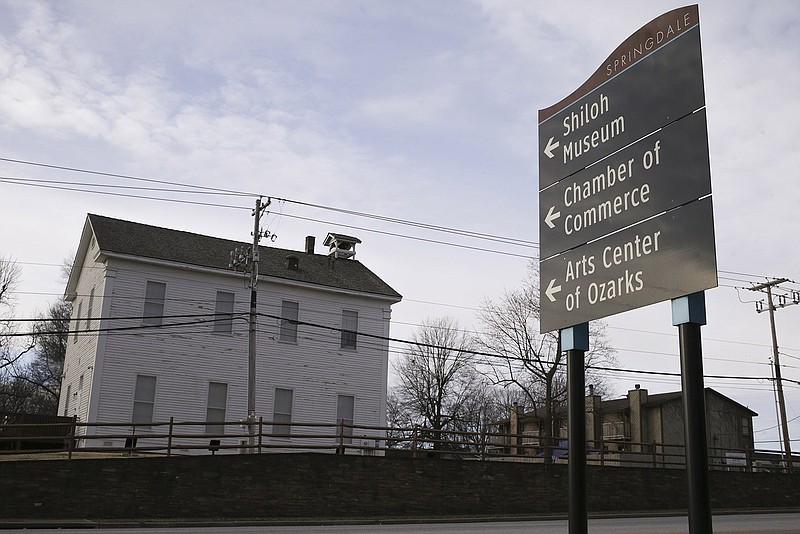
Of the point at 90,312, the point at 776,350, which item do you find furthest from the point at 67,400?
the point at 776,350

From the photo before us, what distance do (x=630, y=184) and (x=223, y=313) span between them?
30.6 meters

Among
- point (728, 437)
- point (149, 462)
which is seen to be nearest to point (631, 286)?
point (149, 462)

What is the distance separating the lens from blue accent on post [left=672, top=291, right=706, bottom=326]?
4.62 meters

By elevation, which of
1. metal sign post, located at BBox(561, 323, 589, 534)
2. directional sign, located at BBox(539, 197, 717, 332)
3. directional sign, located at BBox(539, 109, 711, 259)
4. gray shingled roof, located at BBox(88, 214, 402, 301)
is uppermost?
gray shingled roof, located at BBox(88, 214, 402, 301)

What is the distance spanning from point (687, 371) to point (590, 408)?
185 feet

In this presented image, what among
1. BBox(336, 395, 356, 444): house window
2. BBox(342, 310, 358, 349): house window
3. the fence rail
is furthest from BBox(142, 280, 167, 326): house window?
BBox(336, 395, 356, 444): house window

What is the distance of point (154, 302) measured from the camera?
110ft

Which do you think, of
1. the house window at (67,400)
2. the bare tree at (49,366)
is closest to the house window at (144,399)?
the house window at (67,400)

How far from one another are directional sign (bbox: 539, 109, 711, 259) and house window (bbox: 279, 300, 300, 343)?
30.0 meters

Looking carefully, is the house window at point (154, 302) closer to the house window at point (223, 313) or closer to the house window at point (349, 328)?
the house window at point (223, 313)

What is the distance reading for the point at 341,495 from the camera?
2416 cm

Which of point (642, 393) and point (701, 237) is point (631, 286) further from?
point (642, 393)

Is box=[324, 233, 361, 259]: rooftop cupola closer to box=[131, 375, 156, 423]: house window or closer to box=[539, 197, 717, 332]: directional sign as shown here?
box=[131, 375, 156, 423]: house window

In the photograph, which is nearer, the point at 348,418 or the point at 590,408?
the point at 348,418
